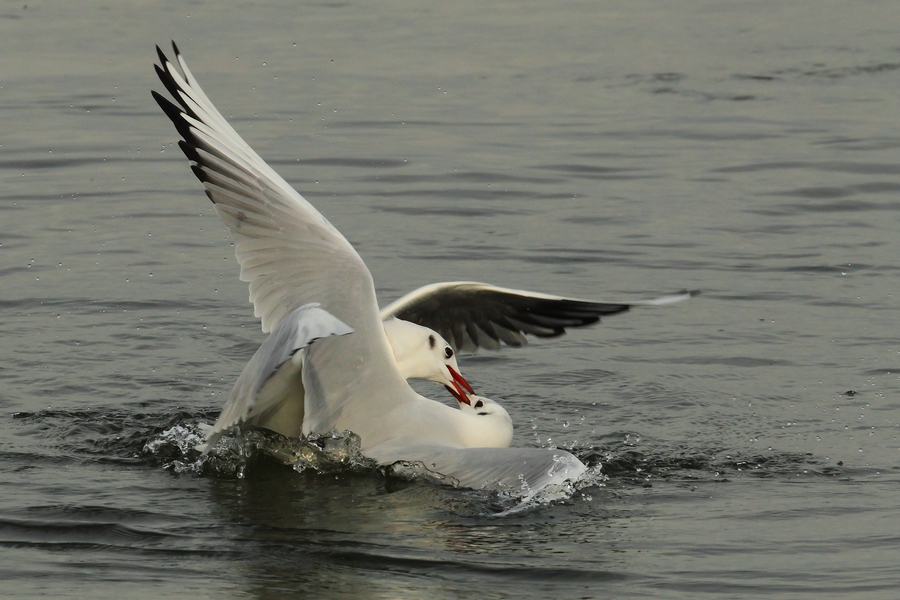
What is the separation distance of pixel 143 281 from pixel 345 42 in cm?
823

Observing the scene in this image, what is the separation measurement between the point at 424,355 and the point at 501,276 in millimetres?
2731

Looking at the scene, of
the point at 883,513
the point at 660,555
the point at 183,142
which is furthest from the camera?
the point at 183,142

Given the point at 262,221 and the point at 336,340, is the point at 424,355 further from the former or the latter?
the point at 262,221

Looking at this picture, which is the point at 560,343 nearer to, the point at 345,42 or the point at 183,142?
the point at 183,142

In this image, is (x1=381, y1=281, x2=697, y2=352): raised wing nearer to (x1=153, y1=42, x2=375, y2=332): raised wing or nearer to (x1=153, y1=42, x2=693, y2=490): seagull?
(x1=153, y1=42, x2=693, y2=490): seagull

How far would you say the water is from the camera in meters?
5.50

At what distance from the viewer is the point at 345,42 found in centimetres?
1733

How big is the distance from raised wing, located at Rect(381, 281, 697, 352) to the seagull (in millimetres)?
18

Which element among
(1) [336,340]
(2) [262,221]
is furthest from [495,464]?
(2) [262,221]

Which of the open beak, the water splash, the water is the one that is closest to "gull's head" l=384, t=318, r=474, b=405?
the open beak

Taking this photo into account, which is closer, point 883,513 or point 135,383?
point 883,513

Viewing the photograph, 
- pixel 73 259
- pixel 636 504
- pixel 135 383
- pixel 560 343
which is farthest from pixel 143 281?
pixel 636 504

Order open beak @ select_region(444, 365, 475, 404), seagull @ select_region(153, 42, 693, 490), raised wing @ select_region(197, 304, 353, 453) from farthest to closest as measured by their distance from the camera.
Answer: open beak @ select_region(444, 365, 475, 404) < seagull @ select_region(153, 42, 693, 490) < raised wing @ select_region(197, 304, 353, 453)

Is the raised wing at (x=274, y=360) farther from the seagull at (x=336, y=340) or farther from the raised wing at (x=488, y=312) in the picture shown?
the raised wing at (x=488, y=312)
